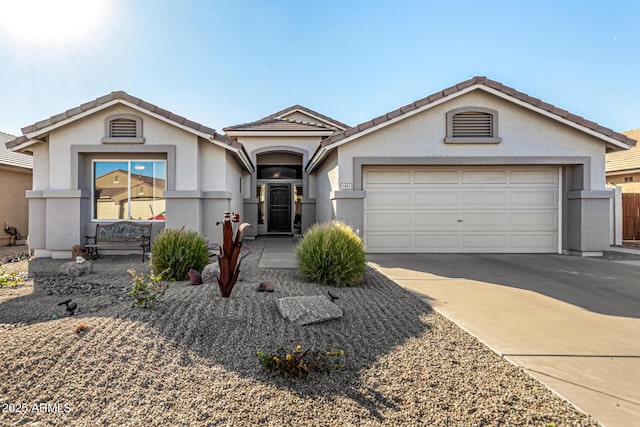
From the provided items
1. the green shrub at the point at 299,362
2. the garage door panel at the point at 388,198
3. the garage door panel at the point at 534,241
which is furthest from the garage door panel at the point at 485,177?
the green shrub at the point at 299,362

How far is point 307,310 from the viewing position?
4137 mm

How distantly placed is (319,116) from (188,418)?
17.6m

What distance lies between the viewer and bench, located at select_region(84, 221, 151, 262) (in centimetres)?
944

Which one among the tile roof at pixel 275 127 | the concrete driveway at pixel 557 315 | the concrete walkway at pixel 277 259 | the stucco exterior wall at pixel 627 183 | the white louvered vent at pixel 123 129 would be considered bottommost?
the concrete driveway at pixel 557 315

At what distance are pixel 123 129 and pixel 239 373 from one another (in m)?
9.25

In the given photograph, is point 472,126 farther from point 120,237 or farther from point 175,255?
point 120,237

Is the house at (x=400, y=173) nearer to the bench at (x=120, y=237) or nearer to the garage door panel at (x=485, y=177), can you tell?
the garage door panel at (x=485, y=177)

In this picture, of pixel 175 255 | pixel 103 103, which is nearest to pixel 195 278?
pixel 175 255

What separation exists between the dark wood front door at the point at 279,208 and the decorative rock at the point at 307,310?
40.8 feet

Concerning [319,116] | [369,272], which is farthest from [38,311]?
[319,116]

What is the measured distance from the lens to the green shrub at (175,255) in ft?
20.3

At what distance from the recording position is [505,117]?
9727 millimetres

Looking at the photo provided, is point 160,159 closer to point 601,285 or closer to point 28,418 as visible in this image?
point 28,418

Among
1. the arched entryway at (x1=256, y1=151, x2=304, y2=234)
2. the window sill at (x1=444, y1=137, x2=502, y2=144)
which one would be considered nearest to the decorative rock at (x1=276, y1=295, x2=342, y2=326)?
the window sill at (x1=444, y1=137, x2=502, y2=144)
